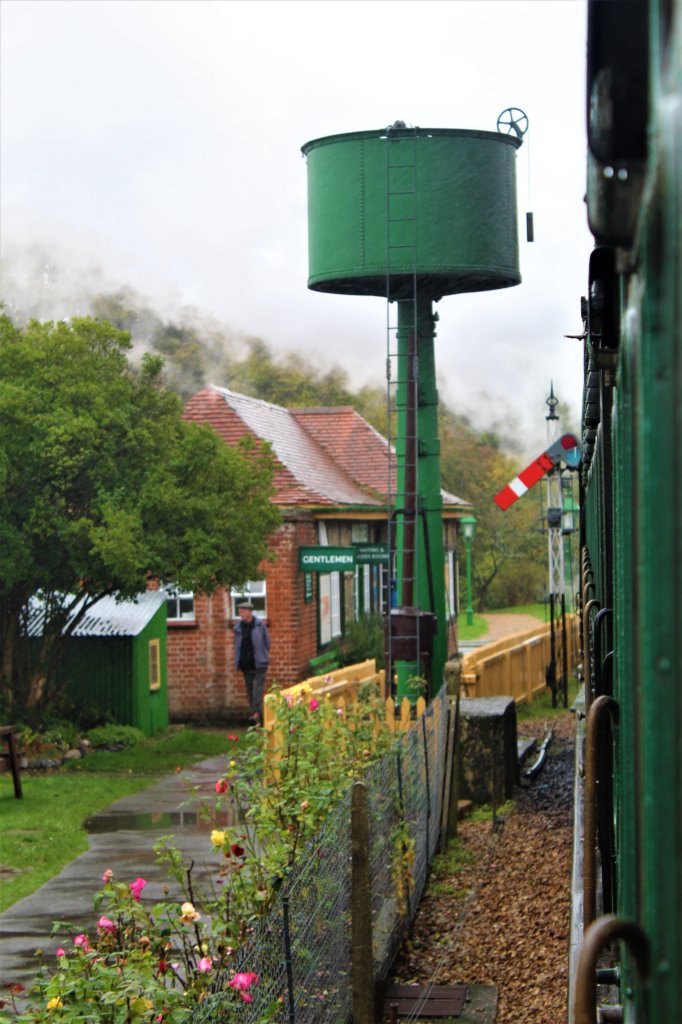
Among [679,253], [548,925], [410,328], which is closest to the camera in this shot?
[679,253]

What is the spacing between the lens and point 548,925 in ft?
27.7

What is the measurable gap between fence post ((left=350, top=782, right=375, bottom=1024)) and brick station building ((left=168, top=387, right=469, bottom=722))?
44.4ft

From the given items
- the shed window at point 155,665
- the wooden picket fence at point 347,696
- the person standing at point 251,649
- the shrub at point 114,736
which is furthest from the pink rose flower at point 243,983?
the shed window at point 155,665

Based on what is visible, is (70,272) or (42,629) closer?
(42,629)

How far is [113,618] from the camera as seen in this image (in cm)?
1992

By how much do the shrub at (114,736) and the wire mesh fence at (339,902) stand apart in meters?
8.70

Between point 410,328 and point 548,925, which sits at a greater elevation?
point 410,328

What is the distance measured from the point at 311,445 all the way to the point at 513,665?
33.3 ft

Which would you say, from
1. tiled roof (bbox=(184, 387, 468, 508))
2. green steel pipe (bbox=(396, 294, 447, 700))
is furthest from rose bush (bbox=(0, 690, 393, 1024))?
tiled roof (bbox=(184, 387, 468, 508))

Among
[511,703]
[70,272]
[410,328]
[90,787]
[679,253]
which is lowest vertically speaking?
[90,787]

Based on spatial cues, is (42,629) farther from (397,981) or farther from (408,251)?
(397,981)

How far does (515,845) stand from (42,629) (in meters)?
9.41

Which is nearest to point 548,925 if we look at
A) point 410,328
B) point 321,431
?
point 410,328

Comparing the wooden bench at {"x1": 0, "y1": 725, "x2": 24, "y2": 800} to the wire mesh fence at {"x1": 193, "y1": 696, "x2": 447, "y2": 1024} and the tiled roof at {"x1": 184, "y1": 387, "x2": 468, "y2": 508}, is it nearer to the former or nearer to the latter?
the wire mesh fence at {"x1": 193, "y1": 696, "x2": 447, "y2": 1024}
